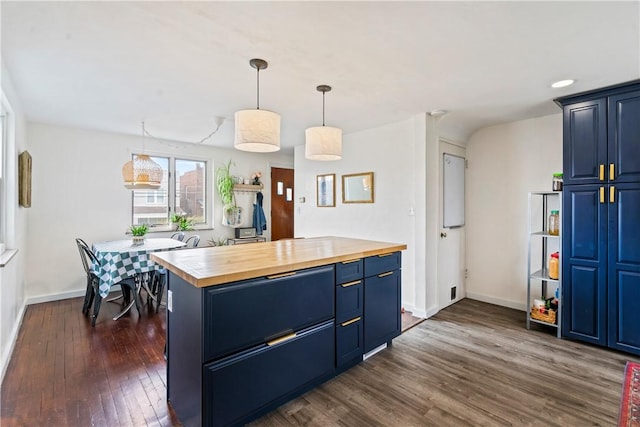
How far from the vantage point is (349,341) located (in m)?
2.31

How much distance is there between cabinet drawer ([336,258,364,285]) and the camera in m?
2.22

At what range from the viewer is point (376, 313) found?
8.35ft

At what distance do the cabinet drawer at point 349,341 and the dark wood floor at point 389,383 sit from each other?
0.14 m

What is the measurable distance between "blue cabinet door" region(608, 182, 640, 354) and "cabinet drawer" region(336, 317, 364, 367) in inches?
87.3

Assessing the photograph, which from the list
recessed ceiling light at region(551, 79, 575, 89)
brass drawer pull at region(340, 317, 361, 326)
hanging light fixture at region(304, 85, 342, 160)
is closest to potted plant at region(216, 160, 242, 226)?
hanging light fixture at region(304, 85, 342, 160)

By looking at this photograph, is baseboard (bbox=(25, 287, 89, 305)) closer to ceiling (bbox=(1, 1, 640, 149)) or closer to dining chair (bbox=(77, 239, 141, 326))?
dining chair (bbox=(77, 239, 141, 326))

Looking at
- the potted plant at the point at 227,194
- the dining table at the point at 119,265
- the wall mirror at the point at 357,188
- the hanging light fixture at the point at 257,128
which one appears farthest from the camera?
the potted plant at the point at 227,194

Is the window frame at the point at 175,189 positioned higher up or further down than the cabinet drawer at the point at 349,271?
higher up

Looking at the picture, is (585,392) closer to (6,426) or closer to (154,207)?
(6,426)

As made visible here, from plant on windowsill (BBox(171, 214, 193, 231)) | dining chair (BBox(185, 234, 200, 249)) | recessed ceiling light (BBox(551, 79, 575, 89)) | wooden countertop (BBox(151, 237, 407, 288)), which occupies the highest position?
recessed ceiling light (BBox(551, 79, 575, 89))

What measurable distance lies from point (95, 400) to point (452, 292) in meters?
3.79

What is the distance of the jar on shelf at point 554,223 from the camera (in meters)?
3.10

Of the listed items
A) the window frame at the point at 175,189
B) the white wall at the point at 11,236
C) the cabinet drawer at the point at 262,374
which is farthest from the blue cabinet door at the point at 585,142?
the window frame at the point at 175,189

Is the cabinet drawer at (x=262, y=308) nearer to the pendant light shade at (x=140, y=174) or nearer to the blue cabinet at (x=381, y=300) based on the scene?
the blue cabinet at (x=381, y=300)
